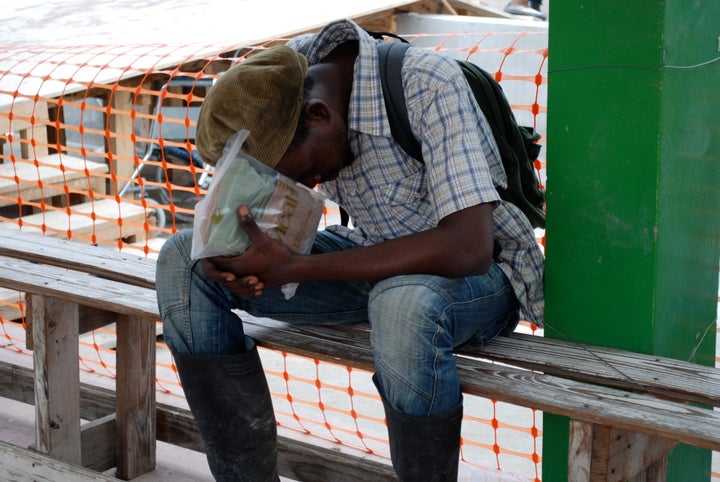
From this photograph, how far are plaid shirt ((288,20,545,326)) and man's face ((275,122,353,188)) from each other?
38 mm

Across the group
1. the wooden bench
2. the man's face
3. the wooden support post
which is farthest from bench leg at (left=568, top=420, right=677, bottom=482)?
the wooden support post

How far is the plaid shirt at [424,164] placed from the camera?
192cm

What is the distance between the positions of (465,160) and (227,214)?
0.50 meters

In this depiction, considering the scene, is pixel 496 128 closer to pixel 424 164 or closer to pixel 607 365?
pixel 424 164

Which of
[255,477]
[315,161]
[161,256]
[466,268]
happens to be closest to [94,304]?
[161,256]

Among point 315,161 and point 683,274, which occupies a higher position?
point 315,161

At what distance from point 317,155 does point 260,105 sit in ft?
0.58

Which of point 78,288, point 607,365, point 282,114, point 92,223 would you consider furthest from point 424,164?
point 92,223

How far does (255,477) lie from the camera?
7.28ft

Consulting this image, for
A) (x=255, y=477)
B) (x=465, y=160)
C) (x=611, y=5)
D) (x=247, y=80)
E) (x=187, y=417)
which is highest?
(x=611, y=5)

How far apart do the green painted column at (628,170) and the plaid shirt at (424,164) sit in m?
0.12

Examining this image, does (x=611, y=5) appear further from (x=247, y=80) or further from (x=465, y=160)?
(x=247, y=80)

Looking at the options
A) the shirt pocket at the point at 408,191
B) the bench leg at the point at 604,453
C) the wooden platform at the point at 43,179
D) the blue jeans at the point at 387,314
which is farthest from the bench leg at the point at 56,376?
the wooden platform at the point at 43,179

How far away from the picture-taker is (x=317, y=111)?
6.58 ft
